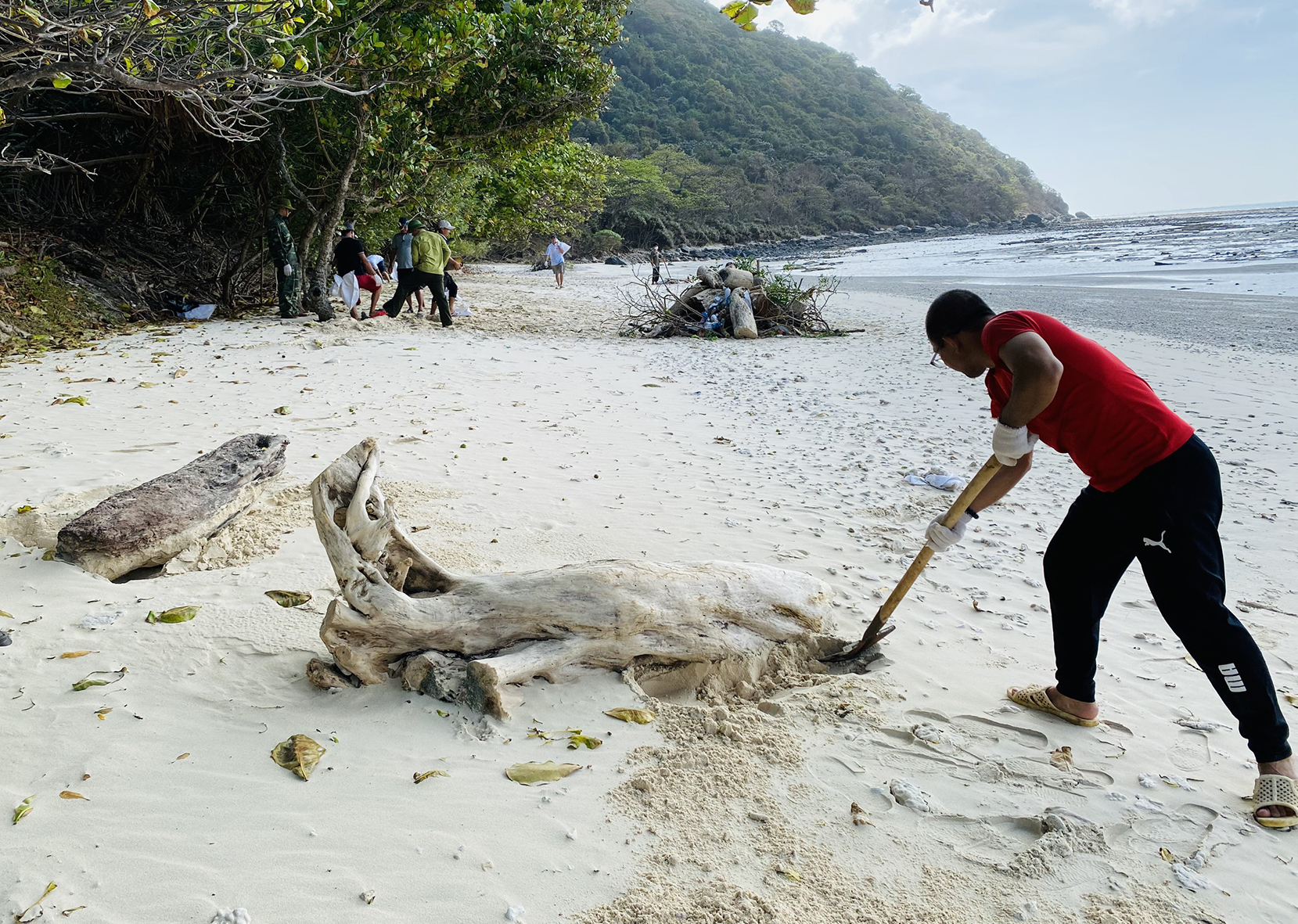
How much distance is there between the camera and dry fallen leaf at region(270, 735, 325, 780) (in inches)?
95.3

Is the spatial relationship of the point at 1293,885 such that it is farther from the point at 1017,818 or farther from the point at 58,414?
the point at 58,414

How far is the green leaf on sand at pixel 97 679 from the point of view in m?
2.72

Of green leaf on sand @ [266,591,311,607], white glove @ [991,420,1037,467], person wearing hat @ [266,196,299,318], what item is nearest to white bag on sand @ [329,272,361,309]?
person wearing hat @ [266,196,299,318]

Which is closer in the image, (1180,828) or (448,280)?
(1180,828)

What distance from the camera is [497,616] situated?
2998 millimetres

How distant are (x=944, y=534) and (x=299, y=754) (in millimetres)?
2371

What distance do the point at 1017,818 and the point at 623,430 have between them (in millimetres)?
5032

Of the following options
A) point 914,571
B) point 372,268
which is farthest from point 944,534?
point 372,268

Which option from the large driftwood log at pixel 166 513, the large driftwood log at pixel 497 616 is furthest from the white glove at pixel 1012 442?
the large driftwood log at pixel 166 513

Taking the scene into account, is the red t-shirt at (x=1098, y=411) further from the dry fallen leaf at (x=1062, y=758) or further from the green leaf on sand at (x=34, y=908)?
the green leaf on sand at (x=34, y=908)

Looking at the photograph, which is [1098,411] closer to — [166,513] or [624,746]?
[624,746]

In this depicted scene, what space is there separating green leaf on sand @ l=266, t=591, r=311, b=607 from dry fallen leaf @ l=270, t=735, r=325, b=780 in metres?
0.96

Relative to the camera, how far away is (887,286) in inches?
919

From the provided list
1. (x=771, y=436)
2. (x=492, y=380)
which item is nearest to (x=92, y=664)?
(x=771, y=436)
